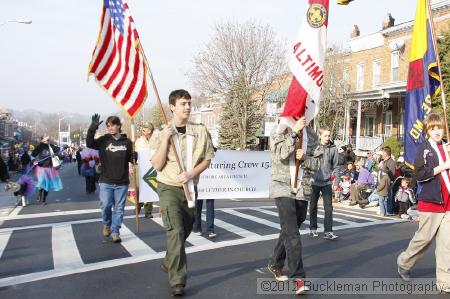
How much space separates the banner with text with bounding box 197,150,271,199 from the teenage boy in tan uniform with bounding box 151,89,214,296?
5.10 m

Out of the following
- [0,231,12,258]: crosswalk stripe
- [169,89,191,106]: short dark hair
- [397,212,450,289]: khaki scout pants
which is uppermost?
[169,89,191,106]: short dark hair

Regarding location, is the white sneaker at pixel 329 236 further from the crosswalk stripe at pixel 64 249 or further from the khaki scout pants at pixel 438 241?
the crosswalk stripe at pixel 64 249

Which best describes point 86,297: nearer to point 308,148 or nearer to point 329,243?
point 308,148

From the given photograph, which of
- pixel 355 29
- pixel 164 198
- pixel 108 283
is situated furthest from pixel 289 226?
pixel 355 29

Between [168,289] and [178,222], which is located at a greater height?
[178,222]

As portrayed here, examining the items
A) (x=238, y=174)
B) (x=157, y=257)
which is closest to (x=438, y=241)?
(x=157, y=257)

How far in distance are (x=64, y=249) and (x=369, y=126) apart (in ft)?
92.5

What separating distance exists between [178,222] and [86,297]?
4.08 feet

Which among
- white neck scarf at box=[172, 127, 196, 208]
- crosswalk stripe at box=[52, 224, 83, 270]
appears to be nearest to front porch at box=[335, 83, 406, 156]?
crosswalk stripe at box=[52, 224, 83, 270]

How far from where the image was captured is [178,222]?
5160mm

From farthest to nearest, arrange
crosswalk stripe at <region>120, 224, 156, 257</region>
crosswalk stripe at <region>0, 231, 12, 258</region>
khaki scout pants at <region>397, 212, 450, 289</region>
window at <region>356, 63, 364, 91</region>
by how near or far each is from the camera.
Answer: window at <region>356, 63, 364, 91</region>, crosswalk stripe at <region>0, 231, 12, 258</region>, crosswalk stripe at <region>120, 224, 156, 257</region>, khaki scout pants at <region>397, 212, 450, 289</region>

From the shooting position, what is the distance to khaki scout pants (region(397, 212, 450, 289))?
518 centimetres

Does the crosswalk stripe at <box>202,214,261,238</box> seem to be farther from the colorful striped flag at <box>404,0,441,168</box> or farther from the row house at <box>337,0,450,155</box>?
the row house at <box>337,0,450,155</box>

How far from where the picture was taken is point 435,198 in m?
5.23
